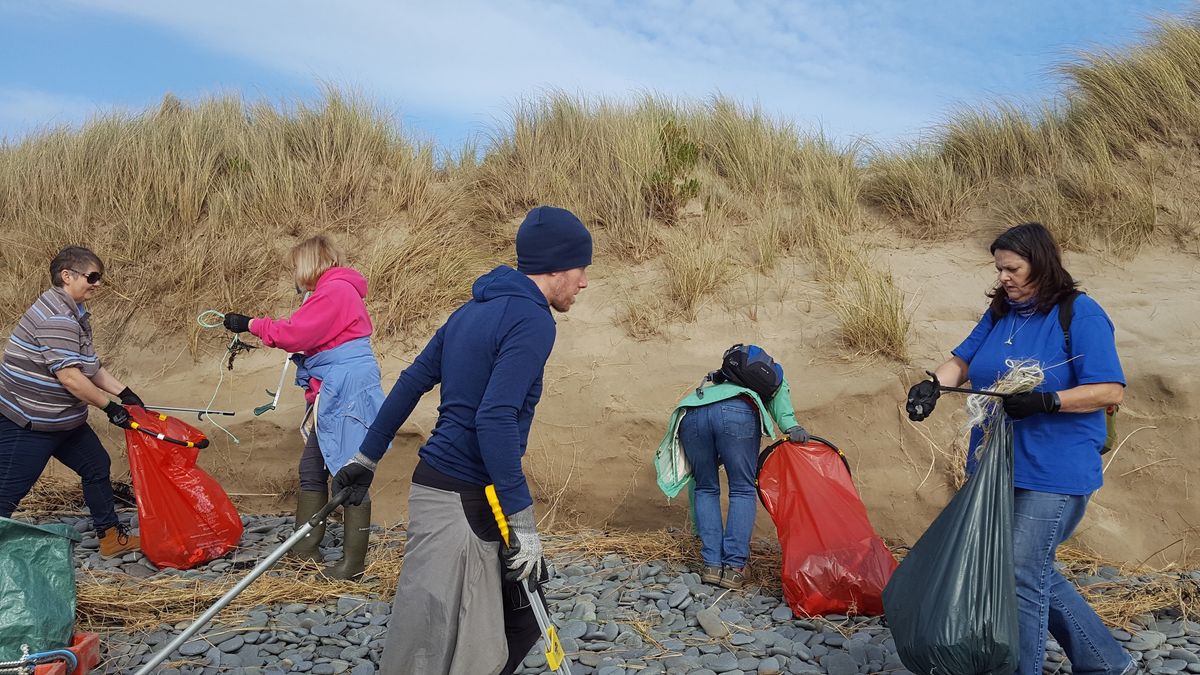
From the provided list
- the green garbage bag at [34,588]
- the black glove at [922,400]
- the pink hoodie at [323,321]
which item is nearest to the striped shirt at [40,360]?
the pink hoodie at [323,321]

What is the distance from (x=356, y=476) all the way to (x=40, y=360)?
3048 millimetres

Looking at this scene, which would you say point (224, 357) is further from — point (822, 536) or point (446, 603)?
point (446, 603)

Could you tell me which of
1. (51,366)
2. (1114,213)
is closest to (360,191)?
(51,366)

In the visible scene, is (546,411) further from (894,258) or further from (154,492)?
(894,258)

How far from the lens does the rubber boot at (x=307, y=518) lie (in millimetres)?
5098

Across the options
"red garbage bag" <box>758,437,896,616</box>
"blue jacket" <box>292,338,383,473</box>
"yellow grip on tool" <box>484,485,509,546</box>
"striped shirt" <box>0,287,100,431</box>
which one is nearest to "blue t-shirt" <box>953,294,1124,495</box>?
"red garbage bag" <box>758,437,896,616</box>

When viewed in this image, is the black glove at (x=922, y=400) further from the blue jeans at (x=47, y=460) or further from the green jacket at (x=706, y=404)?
the blue jeans at (x=47, y=460)

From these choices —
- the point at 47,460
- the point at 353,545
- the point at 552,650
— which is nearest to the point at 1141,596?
the point at 552,650

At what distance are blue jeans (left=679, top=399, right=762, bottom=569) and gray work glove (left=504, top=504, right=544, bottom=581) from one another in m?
2.30

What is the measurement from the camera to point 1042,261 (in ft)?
11.1

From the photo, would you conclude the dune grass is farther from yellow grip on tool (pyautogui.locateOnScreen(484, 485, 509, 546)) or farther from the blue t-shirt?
yellow grip on tool (pyautogui.locateOnScreen(484, 485, 509, 546))

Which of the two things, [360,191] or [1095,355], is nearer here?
[1095,355]

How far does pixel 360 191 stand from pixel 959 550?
7.55 m

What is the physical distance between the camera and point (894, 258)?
8156 mm
